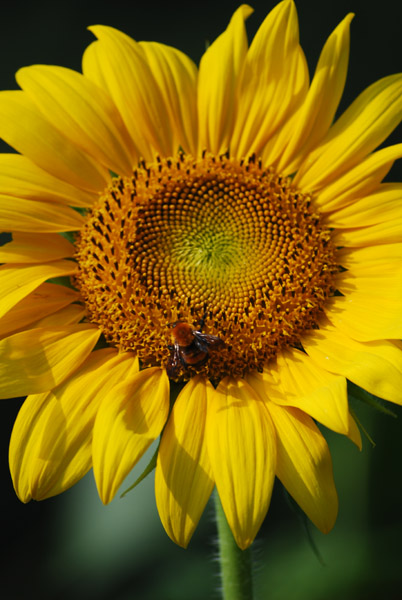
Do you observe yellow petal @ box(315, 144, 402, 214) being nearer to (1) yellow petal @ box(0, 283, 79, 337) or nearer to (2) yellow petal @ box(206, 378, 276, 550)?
(2) yellow petal @ box(206, 378, 276, 550)

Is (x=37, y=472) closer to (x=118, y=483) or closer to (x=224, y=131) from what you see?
(x=118, y=483)

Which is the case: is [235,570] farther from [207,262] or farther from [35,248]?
[35,248]

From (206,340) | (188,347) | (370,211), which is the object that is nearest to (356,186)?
(370,211)

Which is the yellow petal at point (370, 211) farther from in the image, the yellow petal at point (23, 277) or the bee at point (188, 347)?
the yellow petal at point (23, 277)

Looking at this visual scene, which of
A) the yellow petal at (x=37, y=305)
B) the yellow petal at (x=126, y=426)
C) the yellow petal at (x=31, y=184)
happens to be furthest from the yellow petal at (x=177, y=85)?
the yellow petal at (x=126, y=426)

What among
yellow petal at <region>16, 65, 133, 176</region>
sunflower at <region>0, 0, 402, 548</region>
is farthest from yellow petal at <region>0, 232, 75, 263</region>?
yellow petal at <region>16, 65, 133, 176</region>

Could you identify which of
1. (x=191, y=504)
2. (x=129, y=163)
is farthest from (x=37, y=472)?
(x=129, y=163)
